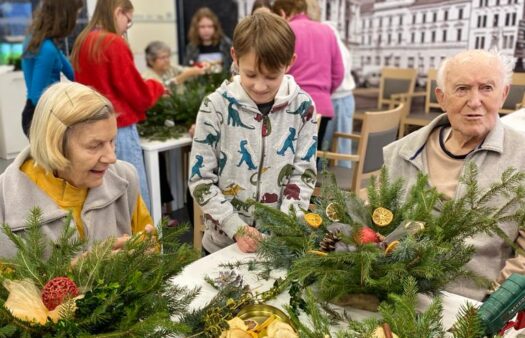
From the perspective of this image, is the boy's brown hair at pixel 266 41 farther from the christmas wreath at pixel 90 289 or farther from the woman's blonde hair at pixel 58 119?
the christmas wreath at pixel 90 289

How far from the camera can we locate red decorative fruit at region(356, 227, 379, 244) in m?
1.14

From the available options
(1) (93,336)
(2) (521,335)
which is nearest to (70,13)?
(1) (93,336)

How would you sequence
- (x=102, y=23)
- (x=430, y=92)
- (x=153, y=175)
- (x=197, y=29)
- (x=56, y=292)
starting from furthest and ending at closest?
1. (x=430, y=92)
2. (x=197, y=29)
3. (x=153, y=175)
4. (x=102, y=23)
5. (x=56, y=292)

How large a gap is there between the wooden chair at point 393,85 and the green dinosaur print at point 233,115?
4604 mm

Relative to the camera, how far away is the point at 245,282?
53.5 inches

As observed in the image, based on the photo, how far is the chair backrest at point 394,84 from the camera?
6.15 meters

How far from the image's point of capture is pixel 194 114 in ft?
11.6

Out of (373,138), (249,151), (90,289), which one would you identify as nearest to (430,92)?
(373,138)

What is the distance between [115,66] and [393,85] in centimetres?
426

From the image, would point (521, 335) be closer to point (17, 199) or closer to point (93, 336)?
point (93, 336)

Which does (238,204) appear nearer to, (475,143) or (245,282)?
(245,282)

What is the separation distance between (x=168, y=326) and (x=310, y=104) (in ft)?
3.97

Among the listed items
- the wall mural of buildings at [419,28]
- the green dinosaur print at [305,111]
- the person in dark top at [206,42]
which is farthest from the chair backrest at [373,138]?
the wall mural of buildings at [419,28]

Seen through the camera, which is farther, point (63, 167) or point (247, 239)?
point (247, 239)
